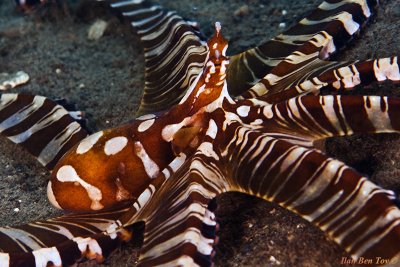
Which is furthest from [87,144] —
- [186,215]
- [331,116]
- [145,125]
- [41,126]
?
[331,116]

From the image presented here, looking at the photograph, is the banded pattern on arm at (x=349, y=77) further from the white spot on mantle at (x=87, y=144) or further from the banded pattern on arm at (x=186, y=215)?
the white spot on mantle at (x=87, y=144)

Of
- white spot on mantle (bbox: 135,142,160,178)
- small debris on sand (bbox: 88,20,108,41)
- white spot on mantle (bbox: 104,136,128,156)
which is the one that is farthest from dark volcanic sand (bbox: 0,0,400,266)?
white spot on mantle (bbox: 104,136,128,156)

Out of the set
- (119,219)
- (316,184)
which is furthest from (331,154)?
(119,219)

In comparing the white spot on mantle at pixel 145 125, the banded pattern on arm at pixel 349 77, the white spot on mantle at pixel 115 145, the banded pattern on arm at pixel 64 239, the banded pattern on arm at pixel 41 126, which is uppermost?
the banded pattern on arm at pixel 349 77

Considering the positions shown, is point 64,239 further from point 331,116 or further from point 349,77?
point 349,77

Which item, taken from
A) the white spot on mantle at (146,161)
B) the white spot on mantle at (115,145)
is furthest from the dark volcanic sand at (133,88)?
the white spot on mantle at (115,145)

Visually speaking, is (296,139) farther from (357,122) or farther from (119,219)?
(119,219)

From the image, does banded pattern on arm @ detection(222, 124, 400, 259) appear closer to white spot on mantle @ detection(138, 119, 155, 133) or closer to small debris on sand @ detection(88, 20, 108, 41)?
white spot on mantle @ detection(138, 119, 155, 133)
